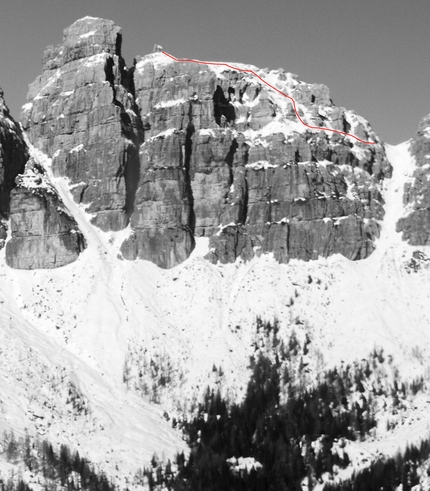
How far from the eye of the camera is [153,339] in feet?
595

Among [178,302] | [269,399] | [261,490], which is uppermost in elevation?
[178,302]

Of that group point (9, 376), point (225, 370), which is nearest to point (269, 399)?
point (225, 370)

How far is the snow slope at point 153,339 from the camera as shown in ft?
520

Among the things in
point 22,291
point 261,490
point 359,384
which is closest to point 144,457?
point 261,490

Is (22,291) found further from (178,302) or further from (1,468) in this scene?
(1,468)

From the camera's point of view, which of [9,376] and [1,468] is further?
[9,376]

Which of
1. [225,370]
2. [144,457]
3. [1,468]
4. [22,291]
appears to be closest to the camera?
[1,468]

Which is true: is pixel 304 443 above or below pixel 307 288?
below

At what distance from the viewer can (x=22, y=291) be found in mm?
190625

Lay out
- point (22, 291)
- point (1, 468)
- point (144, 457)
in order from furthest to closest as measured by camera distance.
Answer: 1. point (22, 291)
2. point (144, 457)
3. point (1, 468)

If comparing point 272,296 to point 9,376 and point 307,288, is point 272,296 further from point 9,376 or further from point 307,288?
point 9,376

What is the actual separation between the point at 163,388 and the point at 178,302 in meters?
26.2

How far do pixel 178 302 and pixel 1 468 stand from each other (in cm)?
6293

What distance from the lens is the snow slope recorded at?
158500 mm
